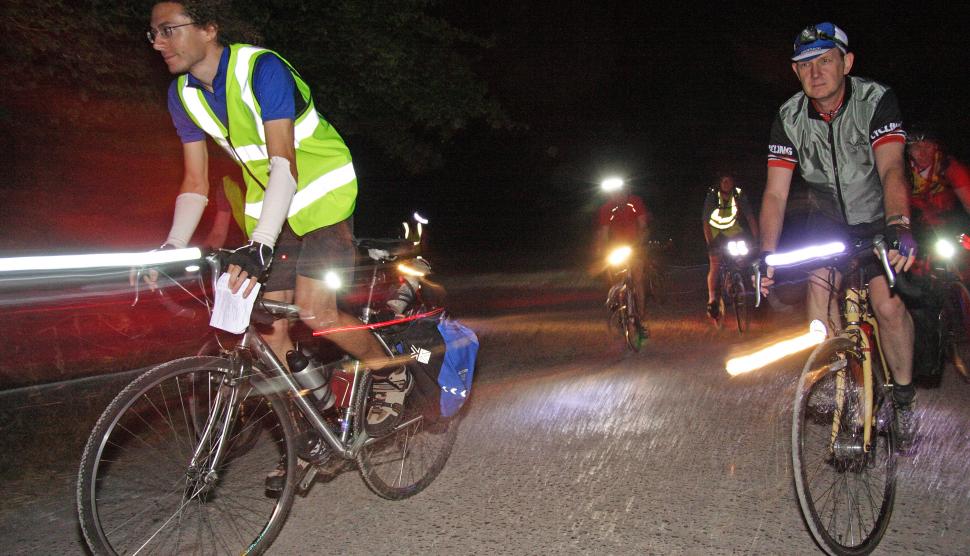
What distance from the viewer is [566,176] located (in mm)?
29328

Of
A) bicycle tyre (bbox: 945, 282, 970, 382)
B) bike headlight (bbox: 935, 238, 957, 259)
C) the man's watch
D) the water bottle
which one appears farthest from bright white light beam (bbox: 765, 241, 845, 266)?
bicycle tyre (bbox: 945, 282, 970, 382)

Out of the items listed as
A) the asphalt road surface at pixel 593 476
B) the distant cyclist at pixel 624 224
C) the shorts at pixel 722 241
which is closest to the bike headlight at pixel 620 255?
the distant cyclist at pixel 624 224

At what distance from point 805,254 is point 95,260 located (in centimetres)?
261

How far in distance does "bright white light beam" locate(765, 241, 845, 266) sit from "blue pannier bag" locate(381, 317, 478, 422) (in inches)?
68.5

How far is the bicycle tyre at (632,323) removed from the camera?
780cm

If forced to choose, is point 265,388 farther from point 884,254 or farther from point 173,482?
point 884,254

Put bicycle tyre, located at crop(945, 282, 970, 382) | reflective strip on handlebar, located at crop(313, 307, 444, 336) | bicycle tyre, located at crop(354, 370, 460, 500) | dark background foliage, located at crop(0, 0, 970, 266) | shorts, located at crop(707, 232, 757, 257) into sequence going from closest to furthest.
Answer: reflective strip on handlebar, located at crop(313, 307, 444, 336) → bicycle tyre, located at crop(354, 370, 460, 500) → bicycle tyre, located at crop(945, 282, 970, 382) → dark background foliage, located at crop(0, 0, 970, 266) → shorts, located at crop(707, 232, 757, 257)

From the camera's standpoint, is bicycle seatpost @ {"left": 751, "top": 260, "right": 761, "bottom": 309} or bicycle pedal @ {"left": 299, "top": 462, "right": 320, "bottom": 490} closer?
bicycle seatpost @ {"left": 751, "top": 260, "right": 761, "bottom": 309}

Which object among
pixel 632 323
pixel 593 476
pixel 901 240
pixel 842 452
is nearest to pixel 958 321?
pixel 632 323

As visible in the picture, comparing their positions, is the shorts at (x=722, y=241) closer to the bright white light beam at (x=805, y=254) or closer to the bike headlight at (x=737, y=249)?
the bike headlight at (x=737, y=249)

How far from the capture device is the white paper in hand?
280 cm

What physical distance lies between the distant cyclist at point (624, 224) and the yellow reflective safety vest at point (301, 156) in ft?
17.4

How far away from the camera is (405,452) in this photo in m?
4.08

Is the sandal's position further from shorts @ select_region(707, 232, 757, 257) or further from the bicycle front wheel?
shorts @ select_region(707, 232, 757, 257)
